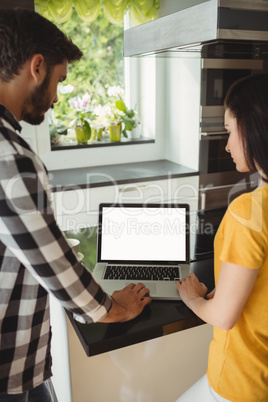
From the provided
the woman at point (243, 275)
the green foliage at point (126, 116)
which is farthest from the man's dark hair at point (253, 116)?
the green foliage at point (126, 116)

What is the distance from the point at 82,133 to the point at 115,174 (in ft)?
1.71

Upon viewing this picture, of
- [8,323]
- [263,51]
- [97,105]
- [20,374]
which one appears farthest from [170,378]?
[97,105]

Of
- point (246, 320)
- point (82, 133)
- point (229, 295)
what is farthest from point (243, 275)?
point (82, 133)

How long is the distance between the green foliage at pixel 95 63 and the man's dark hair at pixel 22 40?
2.42 meters

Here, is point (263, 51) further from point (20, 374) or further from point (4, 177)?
point (20, 374)

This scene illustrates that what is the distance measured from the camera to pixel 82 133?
3.22 meters

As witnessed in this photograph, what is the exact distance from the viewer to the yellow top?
2.60 feet

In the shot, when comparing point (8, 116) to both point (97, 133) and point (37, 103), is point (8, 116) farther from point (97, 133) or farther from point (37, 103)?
point (97, 133)

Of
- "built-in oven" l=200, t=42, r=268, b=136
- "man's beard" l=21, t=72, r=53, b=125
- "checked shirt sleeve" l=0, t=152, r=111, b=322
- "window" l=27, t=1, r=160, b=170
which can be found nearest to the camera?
"checked shirt sleeve" l=0, t=152, r=111, b=322

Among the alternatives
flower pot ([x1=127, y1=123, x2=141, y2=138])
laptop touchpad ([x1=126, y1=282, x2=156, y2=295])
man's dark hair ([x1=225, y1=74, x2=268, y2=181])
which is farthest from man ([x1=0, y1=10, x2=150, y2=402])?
flower pot ([x1=127, y1=123, x2=141, y2=138])

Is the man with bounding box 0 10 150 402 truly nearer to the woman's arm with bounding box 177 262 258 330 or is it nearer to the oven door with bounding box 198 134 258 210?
the woman's arm with bounding box 177 262 258 330

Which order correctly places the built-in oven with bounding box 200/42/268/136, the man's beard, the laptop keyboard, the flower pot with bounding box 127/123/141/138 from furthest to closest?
1. the flower pot with bounding box 127/123/141/138
2. the built-in oven with bounding box 200/42/268/136
3. the laptop keyboard
4. the man's beard

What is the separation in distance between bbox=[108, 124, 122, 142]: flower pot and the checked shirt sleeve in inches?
101

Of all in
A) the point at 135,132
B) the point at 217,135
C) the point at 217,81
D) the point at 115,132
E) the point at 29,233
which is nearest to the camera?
the point at 29,233
